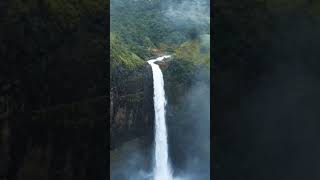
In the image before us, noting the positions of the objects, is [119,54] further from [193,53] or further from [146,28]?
[193,53]

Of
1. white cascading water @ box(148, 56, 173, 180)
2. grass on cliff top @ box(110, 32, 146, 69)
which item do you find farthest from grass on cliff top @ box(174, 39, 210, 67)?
grass on cliff top @ box(110, 32, 146, 69)

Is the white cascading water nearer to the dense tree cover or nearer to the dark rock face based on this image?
the dark rock face
